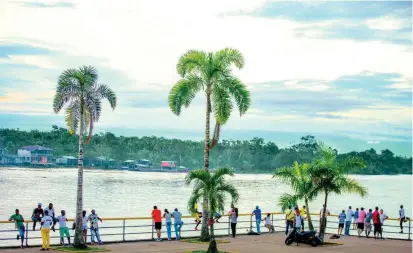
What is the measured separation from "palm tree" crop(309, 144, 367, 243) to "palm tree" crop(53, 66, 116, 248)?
10364 mm

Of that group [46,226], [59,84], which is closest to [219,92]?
[59,84]

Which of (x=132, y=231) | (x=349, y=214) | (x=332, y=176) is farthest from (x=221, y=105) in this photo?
(x=132, y=231)

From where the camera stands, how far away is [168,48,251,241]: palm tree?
109 feet

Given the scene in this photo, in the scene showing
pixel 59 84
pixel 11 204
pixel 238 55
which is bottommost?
pixel 11 204

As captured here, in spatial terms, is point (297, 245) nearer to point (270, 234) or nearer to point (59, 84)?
point (270, 234)

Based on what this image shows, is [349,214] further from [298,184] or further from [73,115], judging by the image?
[73,115]

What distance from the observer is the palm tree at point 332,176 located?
104ft

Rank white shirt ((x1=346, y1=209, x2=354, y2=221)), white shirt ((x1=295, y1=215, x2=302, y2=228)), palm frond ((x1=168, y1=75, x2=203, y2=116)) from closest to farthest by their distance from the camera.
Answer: white shirt ((x1=295, y1=215, x2=302, y2=228)) < palm frond ((x1=168, y1=75, x2=203, y2=116)) < white shirt ((x1=346, y1=209, x2=354, y2=221))

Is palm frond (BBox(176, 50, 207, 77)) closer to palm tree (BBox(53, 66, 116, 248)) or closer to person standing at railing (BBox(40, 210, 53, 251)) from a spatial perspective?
palm tree (BBox(53, 66, 116, 248))

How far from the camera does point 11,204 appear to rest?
88625mm

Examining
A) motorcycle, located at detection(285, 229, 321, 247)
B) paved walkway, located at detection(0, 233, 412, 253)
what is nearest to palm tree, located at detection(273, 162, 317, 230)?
motorcycle, located at detection(285, 229, 321, 247)

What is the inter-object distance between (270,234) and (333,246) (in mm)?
5579

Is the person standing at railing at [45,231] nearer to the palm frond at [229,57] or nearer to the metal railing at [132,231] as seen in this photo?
the metal railing at [132,231]

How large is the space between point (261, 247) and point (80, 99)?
34.6ft
